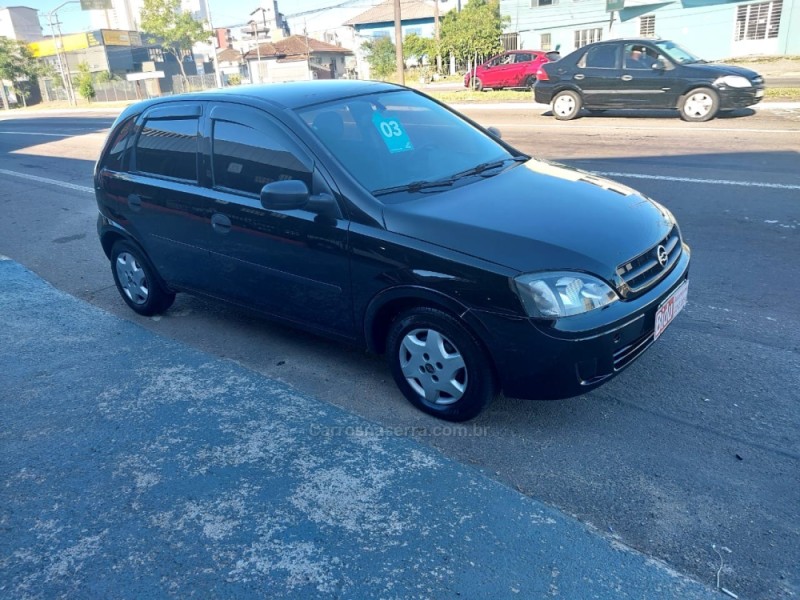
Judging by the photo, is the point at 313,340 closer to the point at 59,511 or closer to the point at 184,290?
the point at 184,290

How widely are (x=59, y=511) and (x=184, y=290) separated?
213 centimetres

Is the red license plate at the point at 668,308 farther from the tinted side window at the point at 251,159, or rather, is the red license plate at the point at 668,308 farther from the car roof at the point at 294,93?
the car roof at the point at 294,93

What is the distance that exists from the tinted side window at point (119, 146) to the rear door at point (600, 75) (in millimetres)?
11186

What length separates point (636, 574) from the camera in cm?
246

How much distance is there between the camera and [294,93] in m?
4.25

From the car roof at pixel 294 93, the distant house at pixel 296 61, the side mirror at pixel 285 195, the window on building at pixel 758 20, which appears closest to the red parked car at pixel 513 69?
the window on building at pixel 758 20

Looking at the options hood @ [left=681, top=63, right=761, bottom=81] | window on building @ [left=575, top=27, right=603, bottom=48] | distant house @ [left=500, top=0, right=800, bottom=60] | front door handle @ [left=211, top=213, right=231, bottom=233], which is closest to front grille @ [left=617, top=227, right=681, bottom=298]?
front door handle @ [left=211, top=213, right=231, bottom=233]

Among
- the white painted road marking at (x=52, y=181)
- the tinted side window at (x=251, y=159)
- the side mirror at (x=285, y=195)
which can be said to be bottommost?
the white painted road marking at (x=52, y=181)

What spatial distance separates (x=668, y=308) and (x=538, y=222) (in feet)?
2.67

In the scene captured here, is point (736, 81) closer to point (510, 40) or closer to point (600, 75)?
point (600, 75)

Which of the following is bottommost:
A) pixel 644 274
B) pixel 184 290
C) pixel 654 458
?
pixel 654 458

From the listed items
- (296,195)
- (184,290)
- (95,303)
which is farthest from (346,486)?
(95,303)

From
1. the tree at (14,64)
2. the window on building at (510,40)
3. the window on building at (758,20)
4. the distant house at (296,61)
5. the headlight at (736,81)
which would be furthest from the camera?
the distant house at (296,61)

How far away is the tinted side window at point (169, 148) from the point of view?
4.43 metres
